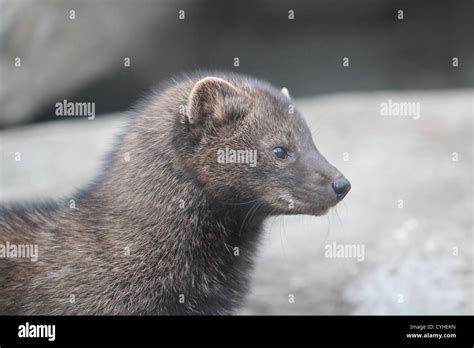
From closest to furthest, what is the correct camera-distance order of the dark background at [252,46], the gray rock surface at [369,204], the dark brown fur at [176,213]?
the dark brown fur at [176,213]
the gray rock surface at [369,204]
the dark background at [252,46]

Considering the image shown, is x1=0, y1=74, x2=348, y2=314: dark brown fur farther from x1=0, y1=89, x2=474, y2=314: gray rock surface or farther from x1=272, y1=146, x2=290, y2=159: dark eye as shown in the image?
x1=0, y1=89, x2=474, y2=314: gray rock surface

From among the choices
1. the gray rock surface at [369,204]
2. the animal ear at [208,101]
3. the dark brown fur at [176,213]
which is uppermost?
the animal ear at [208,101]

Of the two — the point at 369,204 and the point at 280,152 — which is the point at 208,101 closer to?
the point at 280,152

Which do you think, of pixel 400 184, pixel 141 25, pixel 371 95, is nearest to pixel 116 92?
pixel 141 25

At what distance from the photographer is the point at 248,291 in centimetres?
521

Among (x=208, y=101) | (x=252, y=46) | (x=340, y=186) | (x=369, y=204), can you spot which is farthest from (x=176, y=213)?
(x=252, y=46)

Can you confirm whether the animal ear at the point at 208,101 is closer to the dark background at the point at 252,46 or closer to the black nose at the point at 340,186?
the black nose at the point at 340,186

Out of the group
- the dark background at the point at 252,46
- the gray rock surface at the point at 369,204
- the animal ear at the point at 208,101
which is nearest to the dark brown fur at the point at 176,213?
the animal ear at the point at 208,101

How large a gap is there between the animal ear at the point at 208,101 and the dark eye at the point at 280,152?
34 centimetres

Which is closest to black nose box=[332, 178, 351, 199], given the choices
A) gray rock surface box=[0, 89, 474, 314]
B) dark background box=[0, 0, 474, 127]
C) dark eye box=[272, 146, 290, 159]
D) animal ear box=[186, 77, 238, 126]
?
dark eye box=[272, 146, 290, 159]

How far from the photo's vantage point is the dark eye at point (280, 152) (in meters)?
4.86

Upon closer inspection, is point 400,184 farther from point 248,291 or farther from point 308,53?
point 308,53

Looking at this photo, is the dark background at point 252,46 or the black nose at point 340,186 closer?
the black nose at point 340,186

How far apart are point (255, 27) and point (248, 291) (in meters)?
7.61
